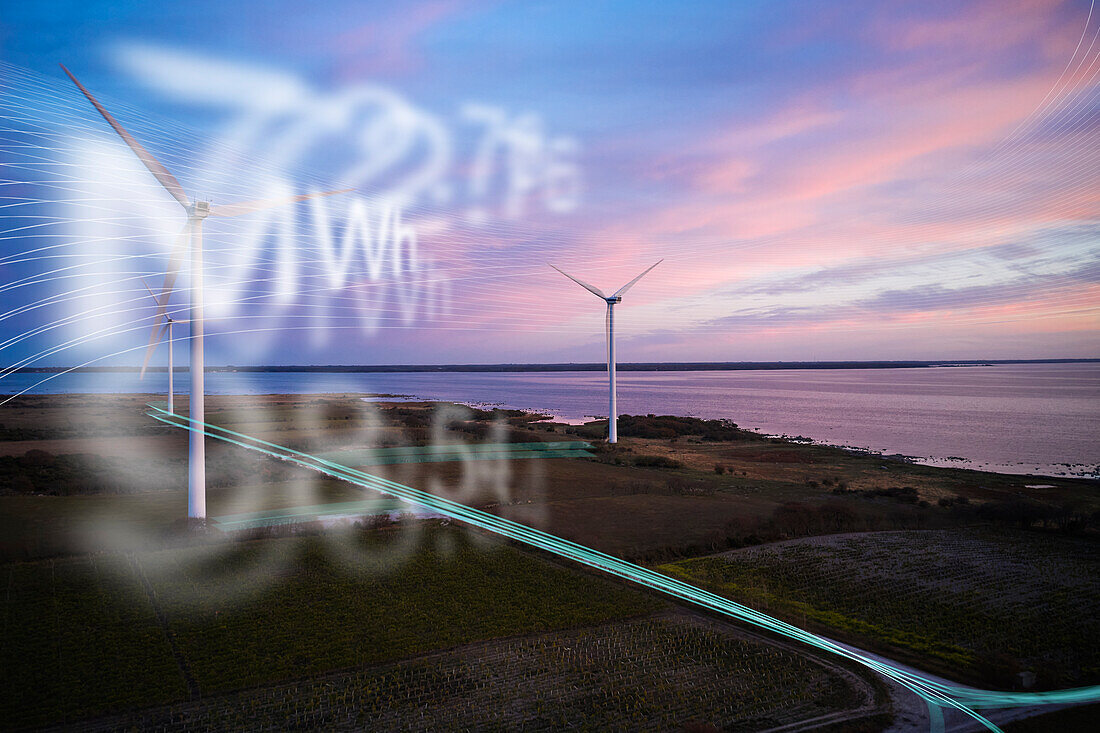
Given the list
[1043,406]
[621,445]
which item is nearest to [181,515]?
[621,445]

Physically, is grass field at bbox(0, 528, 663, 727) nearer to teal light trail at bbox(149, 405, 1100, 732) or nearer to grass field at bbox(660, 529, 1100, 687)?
teal light trail at bbox(149, 405, 1100, 732)

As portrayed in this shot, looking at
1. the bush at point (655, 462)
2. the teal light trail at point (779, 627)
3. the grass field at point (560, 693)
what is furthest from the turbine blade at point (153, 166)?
the bush at point (655, 462)

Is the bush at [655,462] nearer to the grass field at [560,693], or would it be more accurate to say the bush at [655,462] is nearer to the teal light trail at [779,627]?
the teal light trail at [779,627]

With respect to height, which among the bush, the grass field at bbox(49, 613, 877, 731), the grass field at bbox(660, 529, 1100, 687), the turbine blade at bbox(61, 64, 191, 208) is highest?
the turbine blade at bbox(61, 64, 191, 208)

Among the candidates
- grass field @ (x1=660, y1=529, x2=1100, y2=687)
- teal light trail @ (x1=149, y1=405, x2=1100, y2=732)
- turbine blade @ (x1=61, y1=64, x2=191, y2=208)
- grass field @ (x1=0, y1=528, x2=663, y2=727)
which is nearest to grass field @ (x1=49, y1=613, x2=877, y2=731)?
grass field @ (x1=0, y1=528, x2=663, y2=727)

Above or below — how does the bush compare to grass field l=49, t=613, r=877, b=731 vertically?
below

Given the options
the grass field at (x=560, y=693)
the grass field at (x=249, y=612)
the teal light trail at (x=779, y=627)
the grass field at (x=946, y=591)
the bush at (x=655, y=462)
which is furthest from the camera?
the bush at (x=655, y=462)

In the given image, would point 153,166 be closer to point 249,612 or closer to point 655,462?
point 249,612
